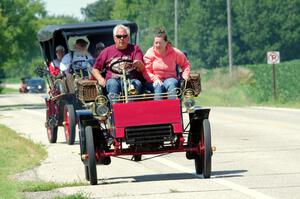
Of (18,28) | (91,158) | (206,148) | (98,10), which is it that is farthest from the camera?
(98,10)

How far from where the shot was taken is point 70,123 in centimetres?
2186

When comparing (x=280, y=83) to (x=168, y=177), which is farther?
(x=280, y=83)

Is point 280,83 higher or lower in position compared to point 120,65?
lower

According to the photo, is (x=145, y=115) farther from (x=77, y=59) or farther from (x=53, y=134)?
(x=77, y=59)

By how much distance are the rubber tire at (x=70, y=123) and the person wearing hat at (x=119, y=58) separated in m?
7.02

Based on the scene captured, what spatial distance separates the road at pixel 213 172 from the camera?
1237cm

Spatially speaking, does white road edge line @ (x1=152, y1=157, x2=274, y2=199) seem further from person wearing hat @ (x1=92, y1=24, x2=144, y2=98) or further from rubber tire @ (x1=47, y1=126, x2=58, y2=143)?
rubber tire @ (x1=47, y1=126, x2=58, y2=143)

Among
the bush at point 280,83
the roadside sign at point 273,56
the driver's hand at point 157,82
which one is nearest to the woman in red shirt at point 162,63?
the driver's hand at point 157,82

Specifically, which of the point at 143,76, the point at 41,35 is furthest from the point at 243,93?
the point at 143,76

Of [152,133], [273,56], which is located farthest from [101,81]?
[273,56]

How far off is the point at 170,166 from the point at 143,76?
199cm

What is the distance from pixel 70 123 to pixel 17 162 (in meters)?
4.05

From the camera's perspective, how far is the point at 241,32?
357 ft

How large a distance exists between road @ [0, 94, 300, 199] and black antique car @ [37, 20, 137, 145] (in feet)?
1.49
